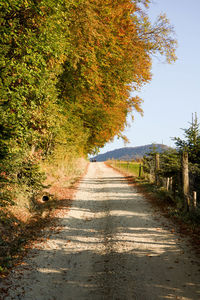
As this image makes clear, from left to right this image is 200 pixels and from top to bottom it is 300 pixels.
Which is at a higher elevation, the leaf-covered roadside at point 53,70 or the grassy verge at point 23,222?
the leaf-covered roadside at point 53,70

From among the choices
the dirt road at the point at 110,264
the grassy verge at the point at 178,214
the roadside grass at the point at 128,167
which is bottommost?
the dirt road at the point at 110,264

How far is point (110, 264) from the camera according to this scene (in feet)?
17.8

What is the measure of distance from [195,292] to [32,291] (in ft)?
10.3

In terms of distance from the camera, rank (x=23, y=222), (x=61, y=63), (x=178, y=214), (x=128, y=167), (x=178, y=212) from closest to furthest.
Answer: (x=23, y=222)
(x=178, y=214)
(x=178, y=212)
(x=61, y=63)
(x=128, y=167)

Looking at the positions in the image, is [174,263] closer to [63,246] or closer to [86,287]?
[86,287]

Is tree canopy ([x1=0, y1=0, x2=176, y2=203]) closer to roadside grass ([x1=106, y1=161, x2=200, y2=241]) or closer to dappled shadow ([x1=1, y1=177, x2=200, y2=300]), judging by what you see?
dappled shadow ([x1=1, y1=177, x2=200, y2=300])

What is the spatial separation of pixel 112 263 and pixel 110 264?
63 mm

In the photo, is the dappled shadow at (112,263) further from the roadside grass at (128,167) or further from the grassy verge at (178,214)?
the roadside grass at (128,167)

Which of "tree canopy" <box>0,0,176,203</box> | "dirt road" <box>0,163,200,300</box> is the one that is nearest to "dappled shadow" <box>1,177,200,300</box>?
"dirt road" <box>0,163,200,300</box>

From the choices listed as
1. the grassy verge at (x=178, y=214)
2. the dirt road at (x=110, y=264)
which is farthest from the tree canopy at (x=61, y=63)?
the grassy verge at (x=178, y=214)

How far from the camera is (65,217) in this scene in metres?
9.45

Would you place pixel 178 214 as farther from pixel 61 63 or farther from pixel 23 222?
pixel 61 63

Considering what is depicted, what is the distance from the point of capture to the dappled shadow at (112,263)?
14.4 feet

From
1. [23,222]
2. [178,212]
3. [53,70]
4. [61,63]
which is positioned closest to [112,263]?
[23,222]
